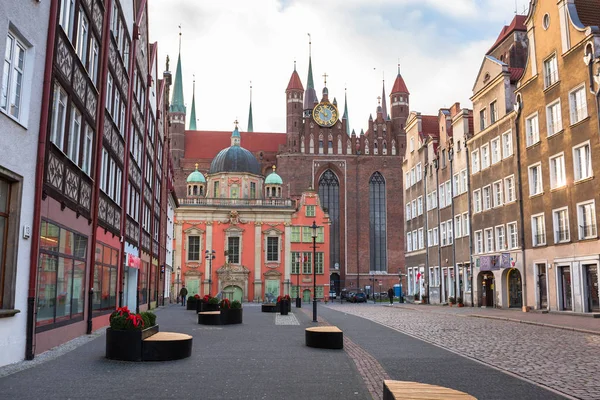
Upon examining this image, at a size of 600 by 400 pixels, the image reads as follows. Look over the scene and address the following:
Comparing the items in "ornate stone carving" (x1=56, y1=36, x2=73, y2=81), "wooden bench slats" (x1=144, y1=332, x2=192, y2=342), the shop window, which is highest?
"ornate stone carving" (x1=56, y1=36, x2=73, y2=81)

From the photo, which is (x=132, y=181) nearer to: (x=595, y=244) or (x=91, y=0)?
(x=91, y=0)

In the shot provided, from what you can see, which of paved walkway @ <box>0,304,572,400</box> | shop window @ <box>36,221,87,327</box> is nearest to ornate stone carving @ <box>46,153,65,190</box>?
shop window @ <box>36,221,87,327</box>

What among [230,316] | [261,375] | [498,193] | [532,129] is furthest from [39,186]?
[498,193]

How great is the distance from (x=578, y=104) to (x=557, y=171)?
364 cm

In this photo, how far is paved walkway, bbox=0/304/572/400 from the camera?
7903mm

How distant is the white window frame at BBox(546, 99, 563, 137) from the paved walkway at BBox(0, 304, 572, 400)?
19.9 meters

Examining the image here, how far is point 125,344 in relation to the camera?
10.7 m

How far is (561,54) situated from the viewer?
29594mm

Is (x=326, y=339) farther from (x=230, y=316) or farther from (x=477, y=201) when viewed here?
(x=477, y=201)

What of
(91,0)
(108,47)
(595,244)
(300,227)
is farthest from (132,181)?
(300,227)

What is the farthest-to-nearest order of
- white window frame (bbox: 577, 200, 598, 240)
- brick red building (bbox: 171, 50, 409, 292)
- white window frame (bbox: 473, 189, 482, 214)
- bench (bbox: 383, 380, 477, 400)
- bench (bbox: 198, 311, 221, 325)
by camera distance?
brick red building (bbox: 171, 50, 409, 292)
white window frame (bbox: 473, 189, 482, 214)
white window frame (bbox: 577, 200, 598, 240)
bench (bbox: 198, 311, 221, 325)
bench (bbox: 383, 380, 477, 400)

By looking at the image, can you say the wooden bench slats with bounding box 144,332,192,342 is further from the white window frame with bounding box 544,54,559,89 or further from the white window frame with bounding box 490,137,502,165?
the white window frame with bounding box 490,137,502,165

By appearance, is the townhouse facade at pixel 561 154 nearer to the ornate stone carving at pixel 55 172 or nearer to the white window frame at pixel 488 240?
the white window frame at pixel 488 240

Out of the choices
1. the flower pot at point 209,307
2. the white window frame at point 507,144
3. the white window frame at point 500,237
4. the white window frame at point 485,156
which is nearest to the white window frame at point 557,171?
the white window frame at point 507,144
